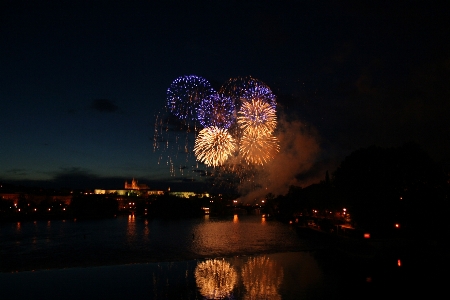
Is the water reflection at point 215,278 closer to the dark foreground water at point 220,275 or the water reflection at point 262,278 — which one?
the dark foreground water at point 220,275

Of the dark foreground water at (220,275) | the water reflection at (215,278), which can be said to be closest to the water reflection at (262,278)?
the dark foreground water at (220,275)

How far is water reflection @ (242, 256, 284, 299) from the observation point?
15.6m

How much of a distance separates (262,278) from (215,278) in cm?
210

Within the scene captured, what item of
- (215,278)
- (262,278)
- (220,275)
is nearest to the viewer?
(262,278)

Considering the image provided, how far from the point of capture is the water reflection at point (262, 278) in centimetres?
1565

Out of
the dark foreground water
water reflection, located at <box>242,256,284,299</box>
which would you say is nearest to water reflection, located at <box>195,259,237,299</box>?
the dark foreground water

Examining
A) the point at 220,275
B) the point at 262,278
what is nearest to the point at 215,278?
the point at 220,275

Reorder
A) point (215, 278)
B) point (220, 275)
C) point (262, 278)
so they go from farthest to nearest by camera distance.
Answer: point (220, 275)
point (215, 278)
point (262, 278)

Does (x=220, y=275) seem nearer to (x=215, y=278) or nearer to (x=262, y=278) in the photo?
(x=215, y=278)

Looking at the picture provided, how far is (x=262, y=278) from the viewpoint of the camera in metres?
18.6

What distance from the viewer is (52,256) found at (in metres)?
29.5

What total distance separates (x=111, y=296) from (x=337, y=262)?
526 inches

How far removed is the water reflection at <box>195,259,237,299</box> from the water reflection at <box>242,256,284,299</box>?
681 millimetres

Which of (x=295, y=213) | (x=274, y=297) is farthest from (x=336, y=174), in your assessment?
(x=295, y=213)
